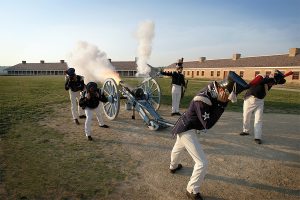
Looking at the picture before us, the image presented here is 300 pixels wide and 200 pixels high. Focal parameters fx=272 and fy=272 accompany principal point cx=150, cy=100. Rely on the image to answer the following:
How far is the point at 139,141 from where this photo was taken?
21.7ft

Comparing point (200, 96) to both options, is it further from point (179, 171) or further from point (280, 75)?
point (280, 75)

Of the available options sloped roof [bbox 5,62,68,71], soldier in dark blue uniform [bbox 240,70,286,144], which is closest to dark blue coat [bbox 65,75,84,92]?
soldier in dark blue uniform [bbox 240,70,286,144]

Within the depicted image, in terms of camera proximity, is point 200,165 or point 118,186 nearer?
point 200,165

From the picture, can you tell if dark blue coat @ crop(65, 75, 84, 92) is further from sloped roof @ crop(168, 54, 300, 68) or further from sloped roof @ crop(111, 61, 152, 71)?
sloped roof @ crop(111, 61, 152, 71)

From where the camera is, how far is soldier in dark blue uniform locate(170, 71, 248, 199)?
12.2 feet

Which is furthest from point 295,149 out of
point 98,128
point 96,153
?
point 98,128

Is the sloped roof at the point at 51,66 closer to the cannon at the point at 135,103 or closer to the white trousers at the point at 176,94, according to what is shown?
the white trousers at the point at 176,94

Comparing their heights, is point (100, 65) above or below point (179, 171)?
above

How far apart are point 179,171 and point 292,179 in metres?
2.00

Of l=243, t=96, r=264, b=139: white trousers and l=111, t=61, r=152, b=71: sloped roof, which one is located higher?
l=111, t=61, r=152, b=71: sloped roof

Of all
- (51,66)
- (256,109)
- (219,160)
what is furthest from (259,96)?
(51,66)

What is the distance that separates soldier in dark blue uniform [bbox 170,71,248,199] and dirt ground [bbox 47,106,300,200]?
434mm

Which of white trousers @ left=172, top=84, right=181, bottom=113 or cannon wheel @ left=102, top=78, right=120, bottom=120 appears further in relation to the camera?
white trousers @ left=172, top=84, right=181, bottom=113

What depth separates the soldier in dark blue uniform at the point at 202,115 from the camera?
12.2 feet
